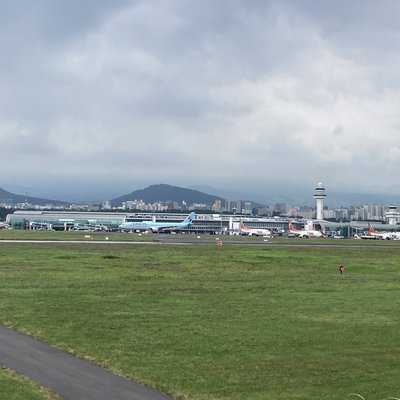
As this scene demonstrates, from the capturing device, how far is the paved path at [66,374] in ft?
43.1

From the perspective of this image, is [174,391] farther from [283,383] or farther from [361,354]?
[361,354]

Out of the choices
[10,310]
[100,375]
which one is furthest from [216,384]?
[10,310]

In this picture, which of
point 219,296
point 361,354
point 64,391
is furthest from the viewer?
point 219,296

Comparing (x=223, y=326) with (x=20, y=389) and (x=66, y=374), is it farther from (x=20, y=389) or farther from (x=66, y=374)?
(x=20, y=389)

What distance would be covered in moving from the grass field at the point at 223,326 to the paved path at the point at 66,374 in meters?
0.57

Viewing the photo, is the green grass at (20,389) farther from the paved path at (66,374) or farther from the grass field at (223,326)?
the grass field at (223,326)

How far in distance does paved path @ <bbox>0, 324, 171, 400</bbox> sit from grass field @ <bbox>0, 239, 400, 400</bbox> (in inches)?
22.3

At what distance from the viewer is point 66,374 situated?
14750mm

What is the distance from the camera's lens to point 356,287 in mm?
37125

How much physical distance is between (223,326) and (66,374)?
8.61 metres

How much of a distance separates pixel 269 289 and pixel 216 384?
2114 cm

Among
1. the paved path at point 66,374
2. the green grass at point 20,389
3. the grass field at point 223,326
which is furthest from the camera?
the grass field at point 223,326

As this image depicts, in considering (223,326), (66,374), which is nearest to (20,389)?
(66,374)

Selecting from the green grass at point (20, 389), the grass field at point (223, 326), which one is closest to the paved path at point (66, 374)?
the green grass at point (20, 389)
